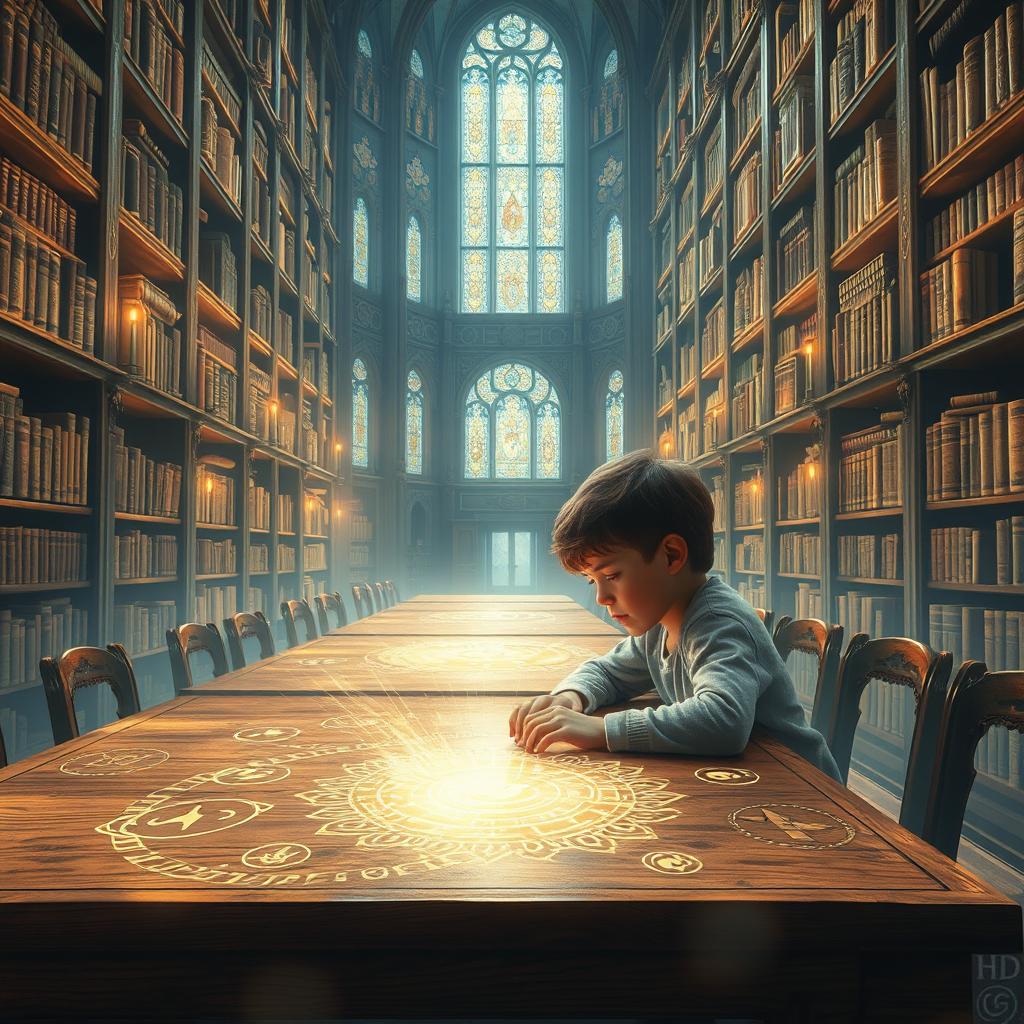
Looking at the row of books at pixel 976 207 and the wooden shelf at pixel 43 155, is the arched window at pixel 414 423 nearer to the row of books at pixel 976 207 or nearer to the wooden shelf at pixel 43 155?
the wooden shelf at pixel 43 155

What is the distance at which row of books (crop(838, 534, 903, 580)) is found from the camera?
4.14 meters

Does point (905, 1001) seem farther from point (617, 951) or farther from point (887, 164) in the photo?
point (887, 164)

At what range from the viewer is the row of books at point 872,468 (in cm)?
405

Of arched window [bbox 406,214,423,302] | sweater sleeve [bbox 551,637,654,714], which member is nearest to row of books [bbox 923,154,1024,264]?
sweater sleeve [bbox 551,637,654,714]

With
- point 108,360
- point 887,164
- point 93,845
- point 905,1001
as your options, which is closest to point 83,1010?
point 93,845

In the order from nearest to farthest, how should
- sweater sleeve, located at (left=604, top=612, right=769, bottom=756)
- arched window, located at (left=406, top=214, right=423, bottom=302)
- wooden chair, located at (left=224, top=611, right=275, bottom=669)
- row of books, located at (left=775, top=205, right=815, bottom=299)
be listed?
sweater sleeve, located at (left=604, top=612, right=769, bottom=756) < wooden chair, located at (left=224, top=611, right=275, bottom=669) < row of books, located at (left=775, top=205, right=815, bottom=299) < arched window, located at (left=406, top=214, right=423, bottom=302)

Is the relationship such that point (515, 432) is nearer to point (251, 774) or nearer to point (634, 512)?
point (634, 512)

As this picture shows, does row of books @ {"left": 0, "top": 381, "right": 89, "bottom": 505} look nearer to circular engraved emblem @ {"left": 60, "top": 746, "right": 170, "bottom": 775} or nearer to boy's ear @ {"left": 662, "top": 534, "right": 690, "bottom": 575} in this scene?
circular engraved emblem @ {"left": 60, "top": 746, "right": 170, "bottom": 775}

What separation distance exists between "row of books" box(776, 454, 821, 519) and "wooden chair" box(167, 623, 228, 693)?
12.4ft

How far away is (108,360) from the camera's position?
3.89 metres

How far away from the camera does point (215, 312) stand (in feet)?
18.8

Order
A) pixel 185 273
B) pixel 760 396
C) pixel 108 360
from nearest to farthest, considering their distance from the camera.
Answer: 1. pixel 108 360
2. pixel 185 273
3. pixel 760 396

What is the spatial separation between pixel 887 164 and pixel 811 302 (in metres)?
→ 1.43

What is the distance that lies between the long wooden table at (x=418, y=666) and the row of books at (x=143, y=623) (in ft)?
6.06
